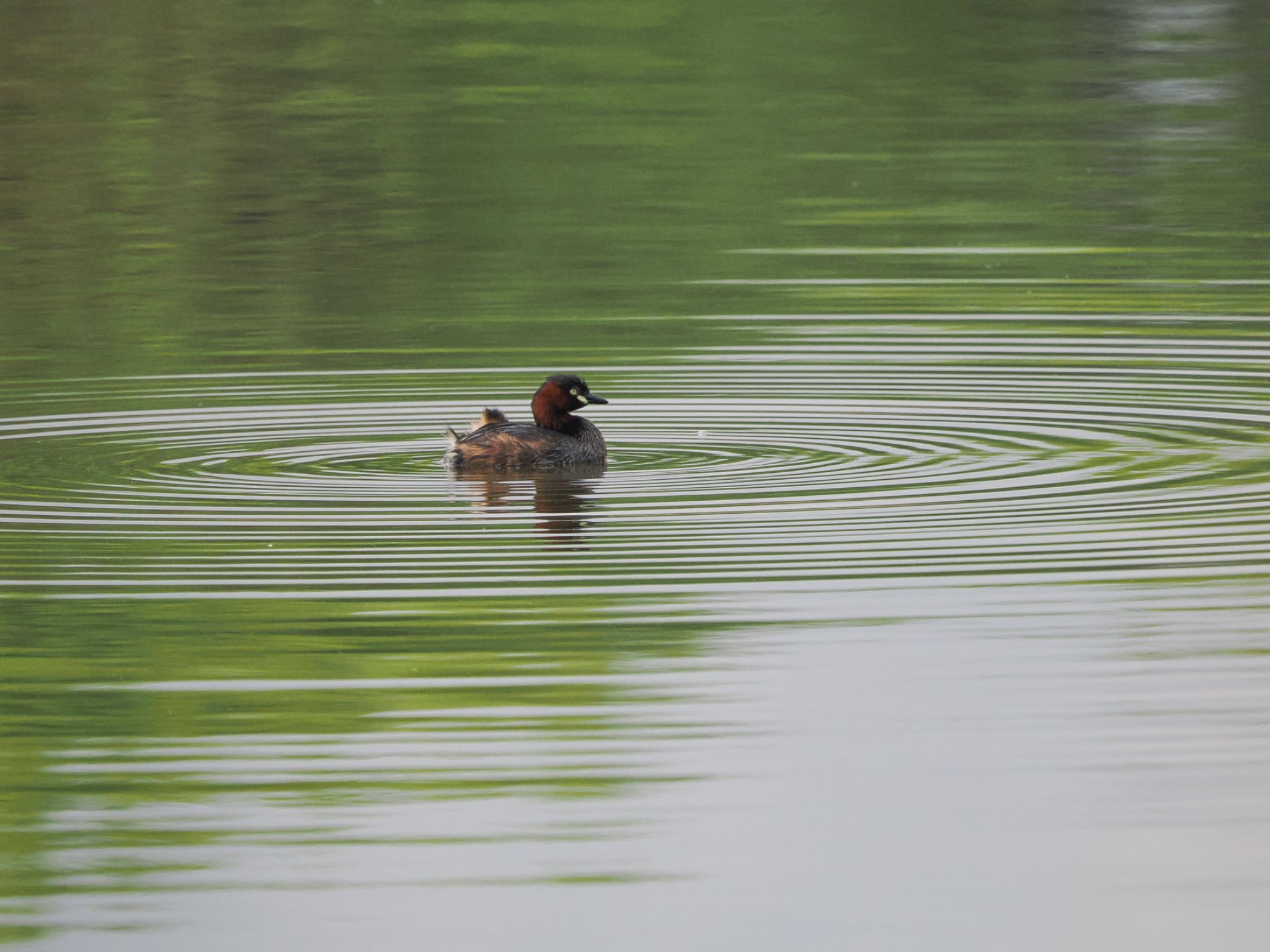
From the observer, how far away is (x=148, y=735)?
8.54m

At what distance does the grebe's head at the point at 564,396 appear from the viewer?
13.8 meters

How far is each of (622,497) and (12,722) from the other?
166 inches

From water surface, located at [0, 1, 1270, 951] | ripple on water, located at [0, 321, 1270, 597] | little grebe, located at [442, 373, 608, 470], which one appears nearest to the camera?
water surface, located at [0, 1, 1270, 951]

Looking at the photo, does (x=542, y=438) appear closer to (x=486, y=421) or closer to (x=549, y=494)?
(x=486, y=421)

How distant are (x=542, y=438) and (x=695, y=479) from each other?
3.81ft

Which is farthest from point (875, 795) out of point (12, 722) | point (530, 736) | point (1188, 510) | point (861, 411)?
point (861, 411)

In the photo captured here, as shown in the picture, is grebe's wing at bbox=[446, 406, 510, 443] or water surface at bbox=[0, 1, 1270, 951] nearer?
water surface at bbox=[0, 1, 1270, 951]

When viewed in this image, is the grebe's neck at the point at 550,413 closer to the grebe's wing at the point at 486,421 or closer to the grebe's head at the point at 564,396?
the grebe's head at the point at 564,396

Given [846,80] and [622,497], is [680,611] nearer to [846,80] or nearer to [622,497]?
[622,497]

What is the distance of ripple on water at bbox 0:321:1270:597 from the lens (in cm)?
1077

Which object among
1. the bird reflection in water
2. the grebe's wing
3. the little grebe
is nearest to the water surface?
the bird reflection in water

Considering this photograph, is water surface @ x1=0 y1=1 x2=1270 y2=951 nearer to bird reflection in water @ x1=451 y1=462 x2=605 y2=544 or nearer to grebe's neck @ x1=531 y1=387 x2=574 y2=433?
bird reflection in water @ x1=451 y1=462 x2=605 y2=544

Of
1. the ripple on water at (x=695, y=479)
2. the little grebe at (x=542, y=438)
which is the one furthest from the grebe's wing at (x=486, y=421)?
the ripple on water at (x=695, y=479)

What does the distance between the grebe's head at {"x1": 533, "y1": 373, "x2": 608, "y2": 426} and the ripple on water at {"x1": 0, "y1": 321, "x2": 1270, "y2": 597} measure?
1.24ft
